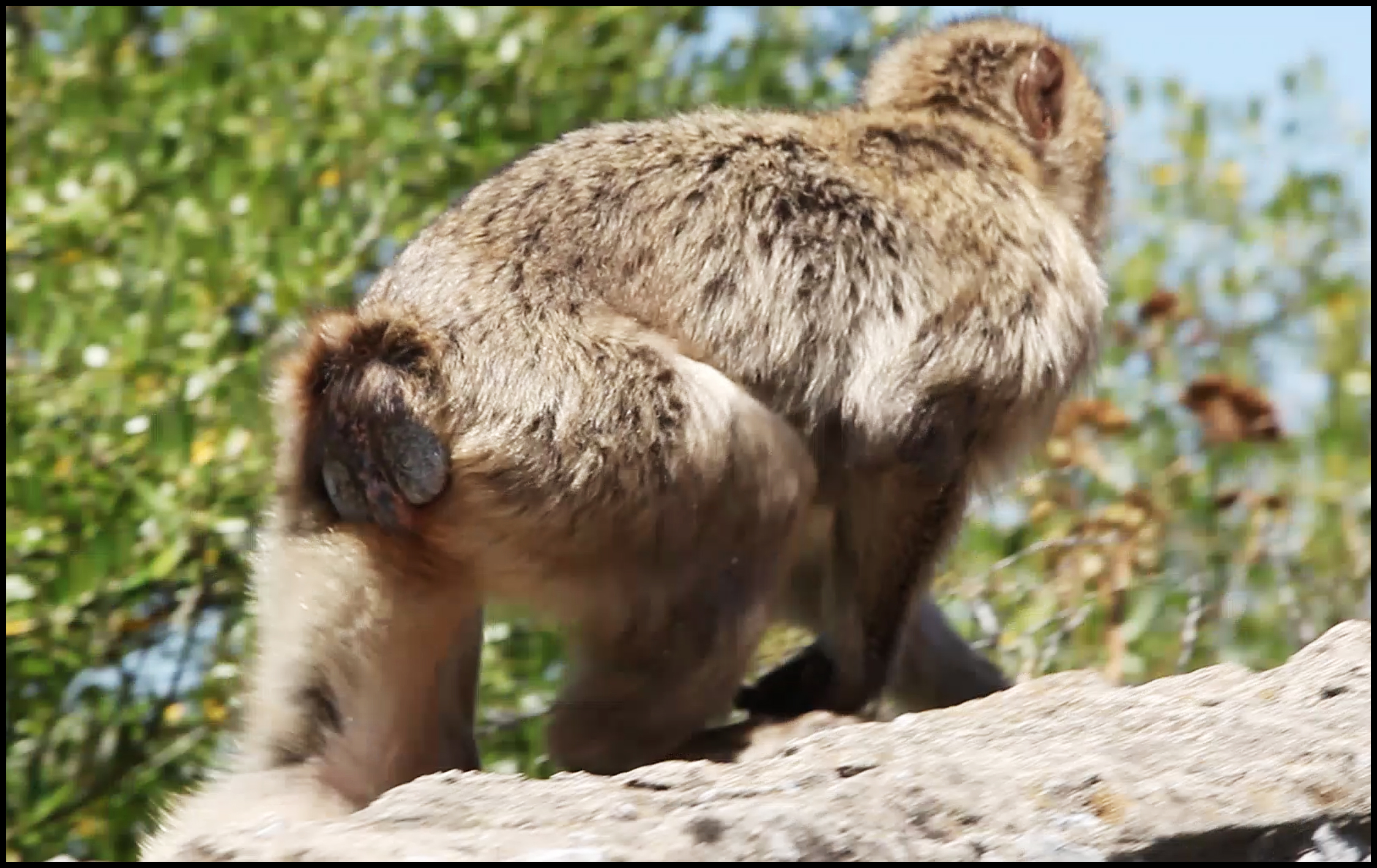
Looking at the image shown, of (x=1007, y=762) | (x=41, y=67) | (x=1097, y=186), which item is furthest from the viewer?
(x=41, y=67)

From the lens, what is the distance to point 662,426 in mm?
3570

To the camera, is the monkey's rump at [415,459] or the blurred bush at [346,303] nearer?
the monkey's rump at [415,459]

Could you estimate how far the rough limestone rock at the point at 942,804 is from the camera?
234 centimetres

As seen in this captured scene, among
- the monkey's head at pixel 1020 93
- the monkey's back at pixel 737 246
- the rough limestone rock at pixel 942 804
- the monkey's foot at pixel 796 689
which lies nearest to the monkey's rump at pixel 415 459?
the monkey's back at pixel 737 246

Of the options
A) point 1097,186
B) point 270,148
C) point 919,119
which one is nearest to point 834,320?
point 919,119

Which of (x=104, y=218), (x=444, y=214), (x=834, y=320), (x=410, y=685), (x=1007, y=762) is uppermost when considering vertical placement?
(x=104, y=218)

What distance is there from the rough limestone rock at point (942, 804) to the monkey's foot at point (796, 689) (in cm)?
104

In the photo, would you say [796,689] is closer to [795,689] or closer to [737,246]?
[795,689]

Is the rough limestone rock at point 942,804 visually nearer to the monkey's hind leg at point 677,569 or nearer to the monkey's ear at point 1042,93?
the monkey's hind leg at point 677,569

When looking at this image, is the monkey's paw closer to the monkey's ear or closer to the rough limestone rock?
the rough limestone rock

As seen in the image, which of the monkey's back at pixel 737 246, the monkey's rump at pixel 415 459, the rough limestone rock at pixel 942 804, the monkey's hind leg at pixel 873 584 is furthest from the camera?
the monkey's hind leg at pixel 873 584

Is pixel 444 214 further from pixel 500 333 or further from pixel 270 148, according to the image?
pixel 270 148

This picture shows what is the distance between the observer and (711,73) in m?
6.96

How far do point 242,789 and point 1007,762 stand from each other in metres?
1.57
